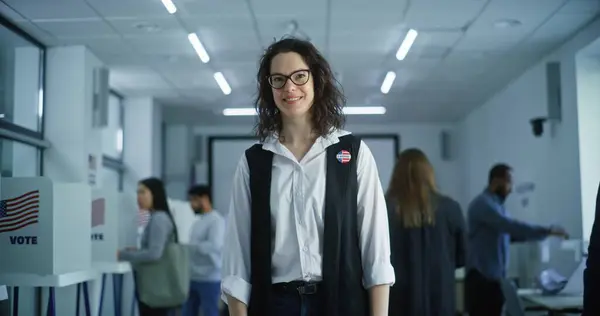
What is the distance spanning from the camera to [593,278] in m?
1.55

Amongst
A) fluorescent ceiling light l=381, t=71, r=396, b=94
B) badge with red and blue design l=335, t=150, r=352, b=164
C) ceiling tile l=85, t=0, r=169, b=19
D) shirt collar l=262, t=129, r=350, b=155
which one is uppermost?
ceiling tile l=85, t=0, r=169, b=19

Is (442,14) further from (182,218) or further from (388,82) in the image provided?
(182,218)

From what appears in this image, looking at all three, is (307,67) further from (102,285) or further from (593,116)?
(593,116)

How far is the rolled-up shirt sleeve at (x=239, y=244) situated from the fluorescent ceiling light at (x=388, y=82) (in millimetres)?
5508

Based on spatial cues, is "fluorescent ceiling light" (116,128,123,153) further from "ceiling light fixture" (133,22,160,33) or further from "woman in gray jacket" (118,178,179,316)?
"woman in gray jacket" (118,178,179,316)

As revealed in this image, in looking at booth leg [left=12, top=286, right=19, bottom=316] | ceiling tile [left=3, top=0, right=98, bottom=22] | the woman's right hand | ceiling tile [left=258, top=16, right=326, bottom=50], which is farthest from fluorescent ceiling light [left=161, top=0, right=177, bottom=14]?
the woman's right hand

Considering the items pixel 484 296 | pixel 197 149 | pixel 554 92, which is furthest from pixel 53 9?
pixel 197 149

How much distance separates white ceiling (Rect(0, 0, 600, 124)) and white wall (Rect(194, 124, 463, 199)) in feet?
8.96

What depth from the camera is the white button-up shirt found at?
59.9 inches

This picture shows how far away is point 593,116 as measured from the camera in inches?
210

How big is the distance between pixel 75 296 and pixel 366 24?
9.24ft

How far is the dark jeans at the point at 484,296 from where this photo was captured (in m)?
4.50

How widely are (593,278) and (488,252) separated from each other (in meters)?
3.17

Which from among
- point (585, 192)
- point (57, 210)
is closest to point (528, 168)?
point (585, 192)
